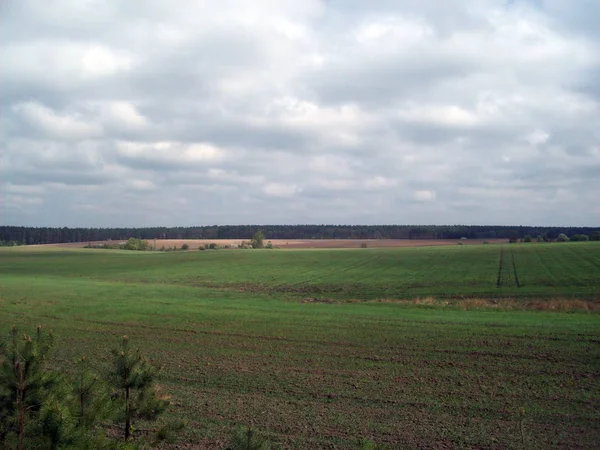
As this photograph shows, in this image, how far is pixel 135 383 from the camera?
6.93m

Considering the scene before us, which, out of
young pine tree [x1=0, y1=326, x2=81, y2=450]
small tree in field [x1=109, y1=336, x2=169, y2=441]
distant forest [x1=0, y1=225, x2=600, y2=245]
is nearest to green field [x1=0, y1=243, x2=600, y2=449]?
small tree in field [x1=109, y1=336, x2=169, y2=441]

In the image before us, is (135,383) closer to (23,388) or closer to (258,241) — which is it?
(23,388)

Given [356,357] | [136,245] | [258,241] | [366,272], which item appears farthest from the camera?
[258,241]

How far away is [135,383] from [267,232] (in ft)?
510

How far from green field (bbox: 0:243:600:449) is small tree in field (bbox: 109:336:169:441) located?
2221 millimetres

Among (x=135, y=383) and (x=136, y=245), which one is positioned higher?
(x=135, y=383)

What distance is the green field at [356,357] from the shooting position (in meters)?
9.63

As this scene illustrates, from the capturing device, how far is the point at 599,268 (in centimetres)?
4303

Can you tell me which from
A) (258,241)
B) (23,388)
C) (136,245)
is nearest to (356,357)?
(23,388)

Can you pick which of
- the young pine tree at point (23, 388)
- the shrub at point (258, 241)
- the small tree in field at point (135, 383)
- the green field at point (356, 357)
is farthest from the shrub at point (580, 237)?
the young pine tree at point (23, 388)

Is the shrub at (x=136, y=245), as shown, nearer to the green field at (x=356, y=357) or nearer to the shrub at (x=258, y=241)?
the shrub at (x=258, y=241)

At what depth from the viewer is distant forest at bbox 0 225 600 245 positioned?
13962 cm

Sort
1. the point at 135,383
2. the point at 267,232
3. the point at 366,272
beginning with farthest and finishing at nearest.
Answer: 1. the point at 267,232
2. the point at 366,272
3. the point at 135,383

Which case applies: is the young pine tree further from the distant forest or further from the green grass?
the distant forest
